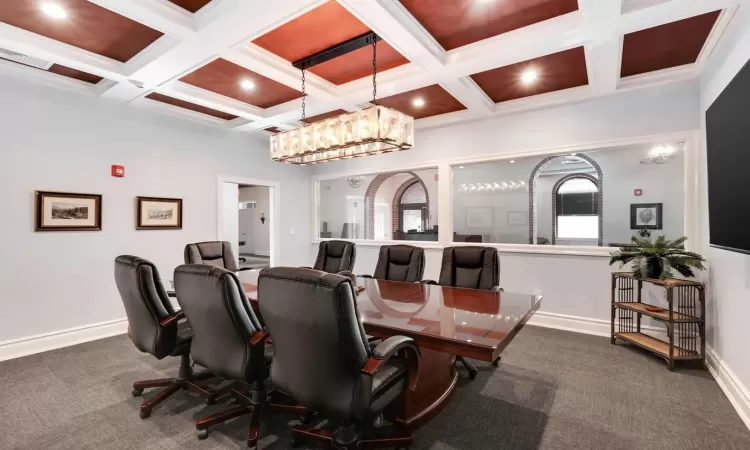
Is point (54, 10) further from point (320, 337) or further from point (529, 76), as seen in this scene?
point (529, 76)

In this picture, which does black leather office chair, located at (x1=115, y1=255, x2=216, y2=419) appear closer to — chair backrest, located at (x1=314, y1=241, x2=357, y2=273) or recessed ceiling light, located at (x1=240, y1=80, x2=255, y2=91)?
chair backrest, located at (x1=314, y1=241, x2=357, y2=273)

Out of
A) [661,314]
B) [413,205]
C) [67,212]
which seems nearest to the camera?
[661,314]

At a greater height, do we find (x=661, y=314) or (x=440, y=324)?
(x=440, y=324)

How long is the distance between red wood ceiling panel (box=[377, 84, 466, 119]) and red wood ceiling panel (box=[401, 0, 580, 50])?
1.10m

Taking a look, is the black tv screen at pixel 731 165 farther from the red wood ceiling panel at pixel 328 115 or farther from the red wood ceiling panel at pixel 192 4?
the red wood ceiling panel at pixel 328 115

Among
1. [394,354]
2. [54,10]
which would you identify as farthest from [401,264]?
[54,10]

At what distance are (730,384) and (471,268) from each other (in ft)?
6.59

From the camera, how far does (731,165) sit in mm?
1989

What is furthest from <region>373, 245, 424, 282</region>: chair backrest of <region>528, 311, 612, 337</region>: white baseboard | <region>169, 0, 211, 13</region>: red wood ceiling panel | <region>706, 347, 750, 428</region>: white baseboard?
<region>169, 0, 211, 13</region>: red wood ceiling panel

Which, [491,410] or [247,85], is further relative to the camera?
[247,85]

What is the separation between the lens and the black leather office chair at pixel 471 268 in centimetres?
327

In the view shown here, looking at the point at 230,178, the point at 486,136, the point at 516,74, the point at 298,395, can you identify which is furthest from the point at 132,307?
the point at 486,136

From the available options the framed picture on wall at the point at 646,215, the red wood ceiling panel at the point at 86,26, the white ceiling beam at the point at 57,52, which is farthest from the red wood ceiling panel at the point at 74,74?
the framed picture on wall at the point at 646,215

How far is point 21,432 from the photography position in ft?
7.02
